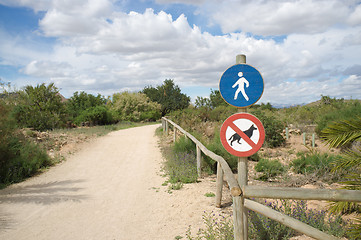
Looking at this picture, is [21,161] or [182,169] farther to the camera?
[21,161]

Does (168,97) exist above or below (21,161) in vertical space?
above

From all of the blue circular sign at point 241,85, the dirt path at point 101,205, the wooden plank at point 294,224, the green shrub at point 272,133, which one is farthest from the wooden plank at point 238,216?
the green shrub at point 272,133

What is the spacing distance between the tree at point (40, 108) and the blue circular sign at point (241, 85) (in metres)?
18.7

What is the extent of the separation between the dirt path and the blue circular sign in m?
2.59

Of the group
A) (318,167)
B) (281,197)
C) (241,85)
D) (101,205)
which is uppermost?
(241,85)

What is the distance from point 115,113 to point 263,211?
33.7m

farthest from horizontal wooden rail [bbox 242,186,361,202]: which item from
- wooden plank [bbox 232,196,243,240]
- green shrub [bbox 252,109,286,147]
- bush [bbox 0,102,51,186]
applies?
green shrub [bbox 252,109,286,147]

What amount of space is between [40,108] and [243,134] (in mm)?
21129

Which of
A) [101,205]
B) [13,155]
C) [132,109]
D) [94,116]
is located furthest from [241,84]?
[132,109]

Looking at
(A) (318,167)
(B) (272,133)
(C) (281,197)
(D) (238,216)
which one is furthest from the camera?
(B) (272,133)

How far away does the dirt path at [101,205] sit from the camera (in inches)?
188

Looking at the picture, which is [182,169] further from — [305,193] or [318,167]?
[305,193]

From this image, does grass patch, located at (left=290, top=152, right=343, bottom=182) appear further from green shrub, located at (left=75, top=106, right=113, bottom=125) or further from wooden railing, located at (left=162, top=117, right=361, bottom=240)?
green shrub, located at (left=75, top=106, right=113, bottom=125)

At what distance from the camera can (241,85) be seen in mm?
3268
